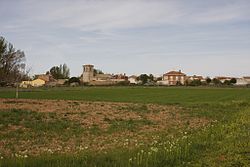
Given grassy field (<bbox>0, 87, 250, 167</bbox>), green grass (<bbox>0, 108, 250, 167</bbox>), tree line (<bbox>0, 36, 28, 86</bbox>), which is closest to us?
green grass (<bbox>0, 108, 250, 167</bbox>)

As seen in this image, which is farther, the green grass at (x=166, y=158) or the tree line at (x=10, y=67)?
the tree line at (x=10, y=67)

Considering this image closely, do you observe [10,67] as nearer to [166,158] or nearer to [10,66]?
[10,66]

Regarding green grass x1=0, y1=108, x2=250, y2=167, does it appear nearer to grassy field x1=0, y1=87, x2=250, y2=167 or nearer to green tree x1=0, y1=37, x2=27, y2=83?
grassy field x1=0, y1=87, x2=250, y2=167

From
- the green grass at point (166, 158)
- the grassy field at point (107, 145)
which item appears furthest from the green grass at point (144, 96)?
the green grass at point (166, 158)

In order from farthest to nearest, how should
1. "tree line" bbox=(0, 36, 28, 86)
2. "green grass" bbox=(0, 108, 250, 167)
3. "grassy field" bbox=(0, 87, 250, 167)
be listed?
"tree line" bbox=(0, 36, 28, 86) → "grassy field" bbox=(0, 87, 250, 167) → "green grass" bbox=(0, 108, 250, 167)

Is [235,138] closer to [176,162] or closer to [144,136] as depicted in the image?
[144,136]

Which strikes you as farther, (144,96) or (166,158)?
(144,96)

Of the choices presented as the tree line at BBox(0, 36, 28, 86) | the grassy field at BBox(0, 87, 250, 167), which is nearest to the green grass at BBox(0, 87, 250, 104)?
the tree line at BBox(0, 36, 28, 86)

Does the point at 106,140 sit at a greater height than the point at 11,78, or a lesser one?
lesser

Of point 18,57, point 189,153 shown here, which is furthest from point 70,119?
point 18,57

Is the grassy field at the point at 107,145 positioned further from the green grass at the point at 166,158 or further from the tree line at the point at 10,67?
the tree line at the point at 10,67

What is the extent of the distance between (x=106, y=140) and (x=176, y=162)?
641cm

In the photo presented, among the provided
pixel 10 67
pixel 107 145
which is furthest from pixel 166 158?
pixel 10 67

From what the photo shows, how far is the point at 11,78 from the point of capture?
57.8m
